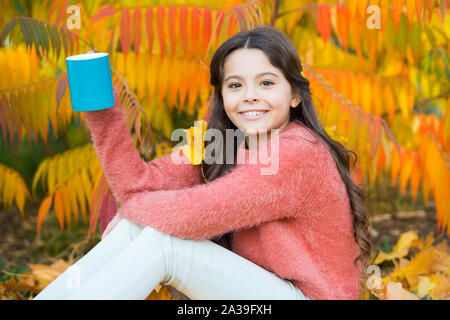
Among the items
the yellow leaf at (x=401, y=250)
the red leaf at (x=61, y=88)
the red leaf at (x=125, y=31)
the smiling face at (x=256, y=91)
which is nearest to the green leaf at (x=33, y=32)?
the red leaf at (x=61, y=88)

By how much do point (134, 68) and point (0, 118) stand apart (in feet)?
1.53

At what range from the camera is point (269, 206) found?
4.20 ft

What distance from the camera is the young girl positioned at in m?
1.23

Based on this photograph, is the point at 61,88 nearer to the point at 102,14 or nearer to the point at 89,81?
the point at 102,14

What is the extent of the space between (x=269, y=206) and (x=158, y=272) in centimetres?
29

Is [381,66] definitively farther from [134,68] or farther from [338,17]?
[134,68]

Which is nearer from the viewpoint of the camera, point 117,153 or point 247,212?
point 247,212

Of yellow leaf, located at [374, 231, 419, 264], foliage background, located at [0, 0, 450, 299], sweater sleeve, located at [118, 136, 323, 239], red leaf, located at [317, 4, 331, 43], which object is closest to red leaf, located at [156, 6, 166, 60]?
foliage background, located at [0, 0, 450, 299]

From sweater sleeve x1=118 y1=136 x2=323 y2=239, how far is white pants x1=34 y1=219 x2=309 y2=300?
4 cm

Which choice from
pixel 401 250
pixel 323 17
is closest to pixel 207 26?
pixel 323 17

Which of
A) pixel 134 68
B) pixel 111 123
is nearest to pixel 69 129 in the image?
pixel 134 68

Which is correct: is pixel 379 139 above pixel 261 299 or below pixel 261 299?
above

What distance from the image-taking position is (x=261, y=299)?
1.30 m

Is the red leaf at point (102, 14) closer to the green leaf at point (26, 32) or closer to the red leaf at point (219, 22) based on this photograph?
the green leaf at point (26, 32)
